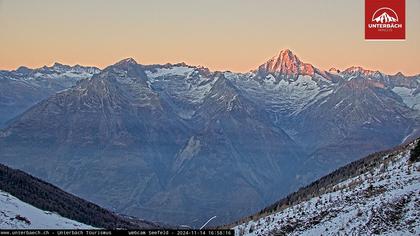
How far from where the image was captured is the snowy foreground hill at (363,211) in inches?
1597

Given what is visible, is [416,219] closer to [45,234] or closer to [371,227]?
[371,227]

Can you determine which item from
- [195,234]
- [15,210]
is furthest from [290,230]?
[15,210]

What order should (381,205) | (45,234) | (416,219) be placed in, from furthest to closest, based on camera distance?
(381,205) < (416,219) < (45,234)

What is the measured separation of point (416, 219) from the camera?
1569 inches

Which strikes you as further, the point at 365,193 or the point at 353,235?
the point at 365,193

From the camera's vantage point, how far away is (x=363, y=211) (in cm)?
4319

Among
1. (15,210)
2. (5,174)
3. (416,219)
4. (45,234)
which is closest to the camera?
(45,234)

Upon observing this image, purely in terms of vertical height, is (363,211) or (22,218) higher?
(363,211)

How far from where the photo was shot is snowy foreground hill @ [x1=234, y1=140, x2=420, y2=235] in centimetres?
4056

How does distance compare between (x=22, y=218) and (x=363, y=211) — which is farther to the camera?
(x=22, y=218)

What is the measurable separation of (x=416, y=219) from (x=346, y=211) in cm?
590

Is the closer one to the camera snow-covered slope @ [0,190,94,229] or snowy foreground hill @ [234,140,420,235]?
snowy foreground hill @ [234,140,420,235]

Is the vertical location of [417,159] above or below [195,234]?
above

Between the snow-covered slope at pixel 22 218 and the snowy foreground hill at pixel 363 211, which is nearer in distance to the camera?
the snowy foreground hill at pixel 363 211
